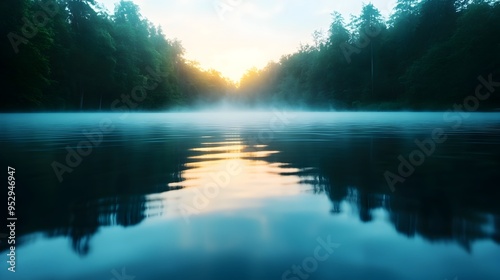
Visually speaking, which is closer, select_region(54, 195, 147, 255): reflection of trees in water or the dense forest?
select_region(54, 195, 147, 255): reflection of trees in water

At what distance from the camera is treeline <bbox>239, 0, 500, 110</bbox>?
46438mm

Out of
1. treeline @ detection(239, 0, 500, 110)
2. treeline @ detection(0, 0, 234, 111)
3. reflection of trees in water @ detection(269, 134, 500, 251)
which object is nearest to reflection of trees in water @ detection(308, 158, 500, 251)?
reflection of trees in water @ detection(269, 134, 500, 251)

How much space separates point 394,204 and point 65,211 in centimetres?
303

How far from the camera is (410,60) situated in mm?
62188
